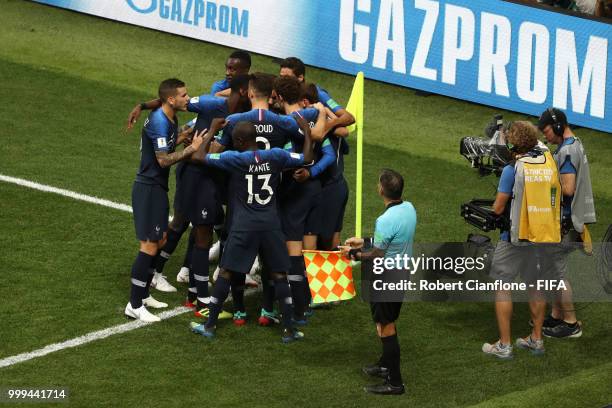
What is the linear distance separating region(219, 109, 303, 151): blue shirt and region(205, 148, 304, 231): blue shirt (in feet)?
0.84

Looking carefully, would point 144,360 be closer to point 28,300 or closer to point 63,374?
point 63,374

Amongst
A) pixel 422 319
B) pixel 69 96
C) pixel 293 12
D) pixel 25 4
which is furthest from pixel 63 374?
pixel 25 4

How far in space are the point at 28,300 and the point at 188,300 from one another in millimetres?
1492

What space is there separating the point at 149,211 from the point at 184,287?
1432 mm

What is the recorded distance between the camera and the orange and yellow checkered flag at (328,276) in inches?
474

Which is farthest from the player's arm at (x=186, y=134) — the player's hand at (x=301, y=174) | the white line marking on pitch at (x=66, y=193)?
the white line marking on pitch at (x=66, y=193)

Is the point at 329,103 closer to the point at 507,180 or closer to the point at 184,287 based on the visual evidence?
the point at 507,180

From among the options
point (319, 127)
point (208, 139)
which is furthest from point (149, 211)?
point (319, 127)

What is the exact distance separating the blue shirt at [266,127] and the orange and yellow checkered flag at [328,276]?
45.2 inches

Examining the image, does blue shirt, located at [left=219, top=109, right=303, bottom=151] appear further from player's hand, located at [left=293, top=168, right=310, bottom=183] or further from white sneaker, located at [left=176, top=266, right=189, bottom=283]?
white sneaker, located at [left=176, top=266, right=189, bottom=283]

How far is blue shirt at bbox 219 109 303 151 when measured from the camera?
37.5 feet

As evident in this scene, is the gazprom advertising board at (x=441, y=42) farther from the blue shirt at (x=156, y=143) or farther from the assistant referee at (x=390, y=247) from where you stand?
the assistant referee at (x=390, y=247)

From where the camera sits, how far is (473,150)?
1224 cm

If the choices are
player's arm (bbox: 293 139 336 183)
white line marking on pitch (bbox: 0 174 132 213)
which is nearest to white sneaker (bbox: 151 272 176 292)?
player's arm (bbox: 293 139 336 183)
